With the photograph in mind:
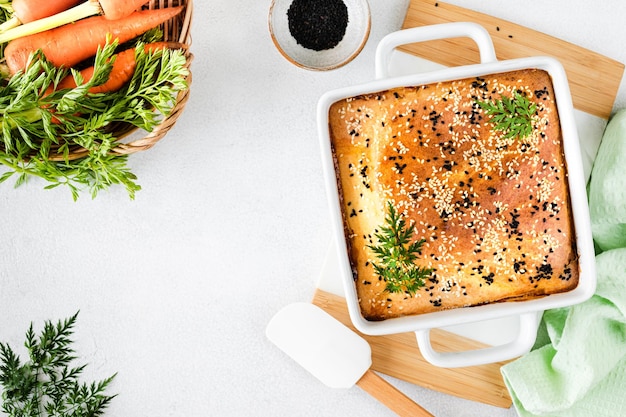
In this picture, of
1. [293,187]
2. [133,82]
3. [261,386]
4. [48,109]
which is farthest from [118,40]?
[261,386]

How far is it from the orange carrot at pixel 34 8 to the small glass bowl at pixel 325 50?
0.52 metres

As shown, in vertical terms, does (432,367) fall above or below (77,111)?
below

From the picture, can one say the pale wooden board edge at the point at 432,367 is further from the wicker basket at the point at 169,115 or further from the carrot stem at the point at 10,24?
the carrot stem at the point at 10,24

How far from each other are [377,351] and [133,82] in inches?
35.8

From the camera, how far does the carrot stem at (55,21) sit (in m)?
1.39

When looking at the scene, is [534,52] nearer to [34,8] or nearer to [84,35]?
[84,35]

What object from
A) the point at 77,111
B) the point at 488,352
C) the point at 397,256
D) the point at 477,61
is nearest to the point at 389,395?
the point at 488,352

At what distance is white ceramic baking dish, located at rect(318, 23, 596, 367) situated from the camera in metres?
1.32

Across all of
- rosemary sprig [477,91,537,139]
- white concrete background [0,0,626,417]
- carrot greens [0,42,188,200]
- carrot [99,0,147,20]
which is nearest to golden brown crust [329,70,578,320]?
rosemary sprig [477,91,537,139]

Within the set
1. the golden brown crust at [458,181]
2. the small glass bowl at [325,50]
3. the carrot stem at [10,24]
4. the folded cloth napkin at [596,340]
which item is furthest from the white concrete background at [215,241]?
the carrot stem at [10,24]

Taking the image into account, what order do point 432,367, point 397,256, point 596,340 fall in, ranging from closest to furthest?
1. point 397,256
2. point 596,340
3. point 432,367

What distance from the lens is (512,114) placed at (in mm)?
1353

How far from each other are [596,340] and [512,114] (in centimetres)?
61

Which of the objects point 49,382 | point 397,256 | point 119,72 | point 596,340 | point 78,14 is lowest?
point 49,382
